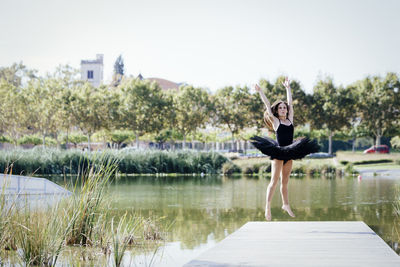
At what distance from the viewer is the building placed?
253 ft

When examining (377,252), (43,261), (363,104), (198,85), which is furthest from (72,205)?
(363,104)

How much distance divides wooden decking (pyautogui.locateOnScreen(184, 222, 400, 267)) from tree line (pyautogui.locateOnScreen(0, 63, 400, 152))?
28.4 m

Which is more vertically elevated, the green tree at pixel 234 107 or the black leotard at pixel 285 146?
the green tree at pixel 234 107

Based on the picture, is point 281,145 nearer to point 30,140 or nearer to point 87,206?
point 87,206

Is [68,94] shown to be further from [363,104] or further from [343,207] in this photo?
[343,207]

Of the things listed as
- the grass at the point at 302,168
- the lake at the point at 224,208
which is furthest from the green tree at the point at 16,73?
the lake at the point at 224,208

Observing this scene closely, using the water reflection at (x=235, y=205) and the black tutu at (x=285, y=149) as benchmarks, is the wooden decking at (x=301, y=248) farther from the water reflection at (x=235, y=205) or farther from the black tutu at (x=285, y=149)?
the water reflection at (x=235, y=205)

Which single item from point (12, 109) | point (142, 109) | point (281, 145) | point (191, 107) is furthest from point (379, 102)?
point (281, 145)

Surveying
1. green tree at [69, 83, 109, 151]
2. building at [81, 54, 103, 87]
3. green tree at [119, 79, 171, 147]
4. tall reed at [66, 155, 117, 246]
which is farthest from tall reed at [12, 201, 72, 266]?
building at [81, 54, 103, 87]

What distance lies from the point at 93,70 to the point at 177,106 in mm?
43395

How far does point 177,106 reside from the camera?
37031 millimetres

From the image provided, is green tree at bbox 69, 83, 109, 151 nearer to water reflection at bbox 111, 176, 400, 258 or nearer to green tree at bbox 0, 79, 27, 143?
green tree at bbox 0, 79, 27, 143

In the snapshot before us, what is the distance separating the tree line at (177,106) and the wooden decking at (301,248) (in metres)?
A: 28.4

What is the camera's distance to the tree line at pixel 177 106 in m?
34.5
